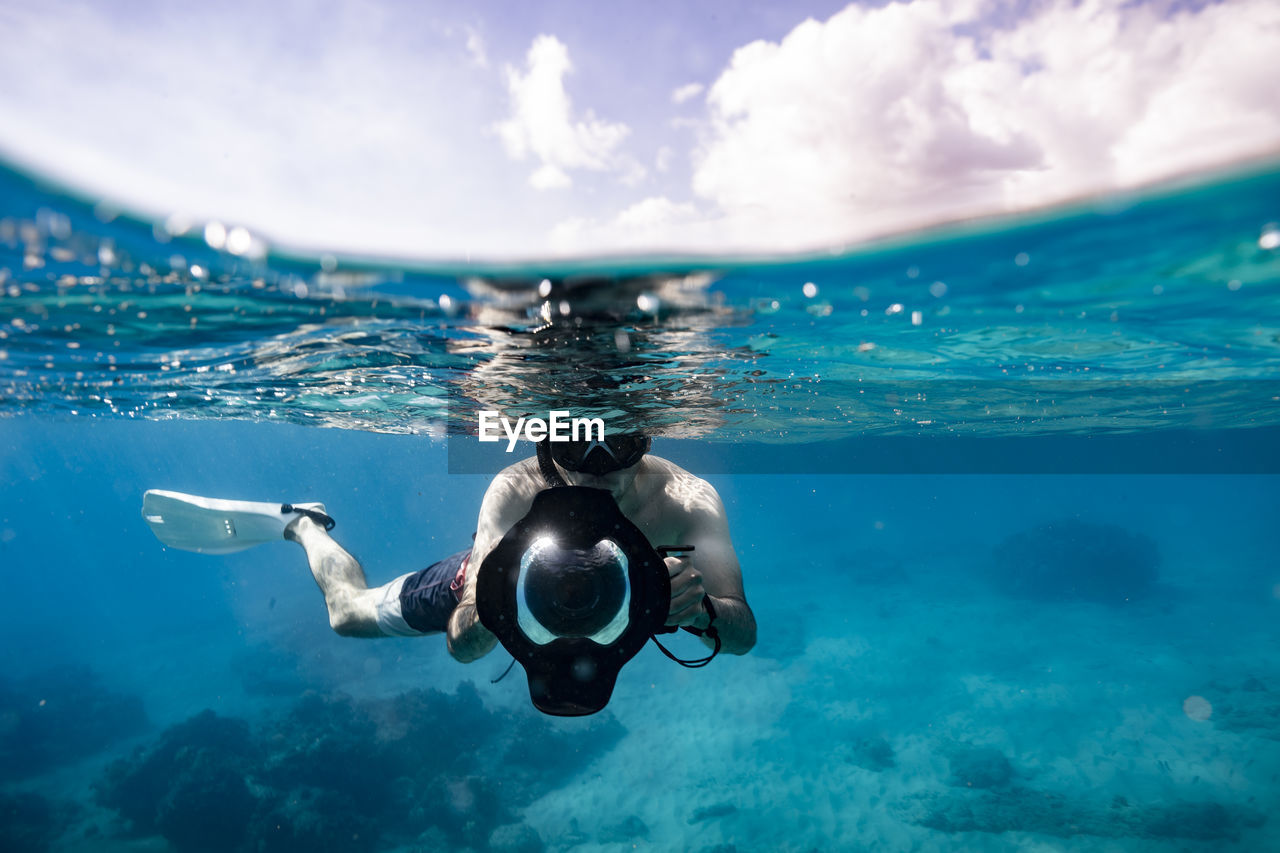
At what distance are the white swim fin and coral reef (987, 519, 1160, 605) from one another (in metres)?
28.7

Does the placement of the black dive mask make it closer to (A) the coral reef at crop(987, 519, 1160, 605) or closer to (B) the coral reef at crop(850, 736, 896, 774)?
(B) the coral reef at crop(850, 736, 896, 774)

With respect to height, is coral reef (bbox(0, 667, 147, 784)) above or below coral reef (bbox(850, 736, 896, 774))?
below

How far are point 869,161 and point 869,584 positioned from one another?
29.3 m

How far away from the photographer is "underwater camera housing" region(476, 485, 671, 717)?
3.00 metres

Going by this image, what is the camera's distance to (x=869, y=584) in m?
29.4

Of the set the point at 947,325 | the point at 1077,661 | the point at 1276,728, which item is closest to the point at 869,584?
the point at 1077,661

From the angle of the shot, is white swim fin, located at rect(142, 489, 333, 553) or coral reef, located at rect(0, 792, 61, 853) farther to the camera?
coral reef, located at rect(0, 792, 61, 853)

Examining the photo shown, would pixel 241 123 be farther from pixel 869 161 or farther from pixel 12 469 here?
pixel 12 469

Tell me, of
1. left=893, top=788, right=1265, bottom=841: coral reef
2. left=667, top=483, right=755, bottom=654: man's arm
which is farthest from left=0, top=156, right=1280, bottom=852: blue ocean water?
left=667, top=483, right=755, bottom=654: man's arm

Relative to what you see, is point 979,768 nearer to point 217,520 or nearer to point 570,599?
point 570,599

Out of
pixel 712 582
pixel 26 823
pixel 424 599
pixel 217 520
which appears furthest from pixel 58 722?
pixel 712 582

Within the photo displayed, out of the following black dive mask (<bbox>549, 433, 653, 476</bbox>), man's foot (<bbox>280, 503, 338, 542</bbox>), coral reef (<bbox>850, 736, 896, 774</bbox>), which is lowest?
coral reef (<bbox>850, 736, 896, 774</bbox>)

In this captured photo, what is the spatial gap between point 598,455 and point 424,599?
2.35 metres

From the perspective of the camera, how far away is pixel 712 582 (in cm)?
432
